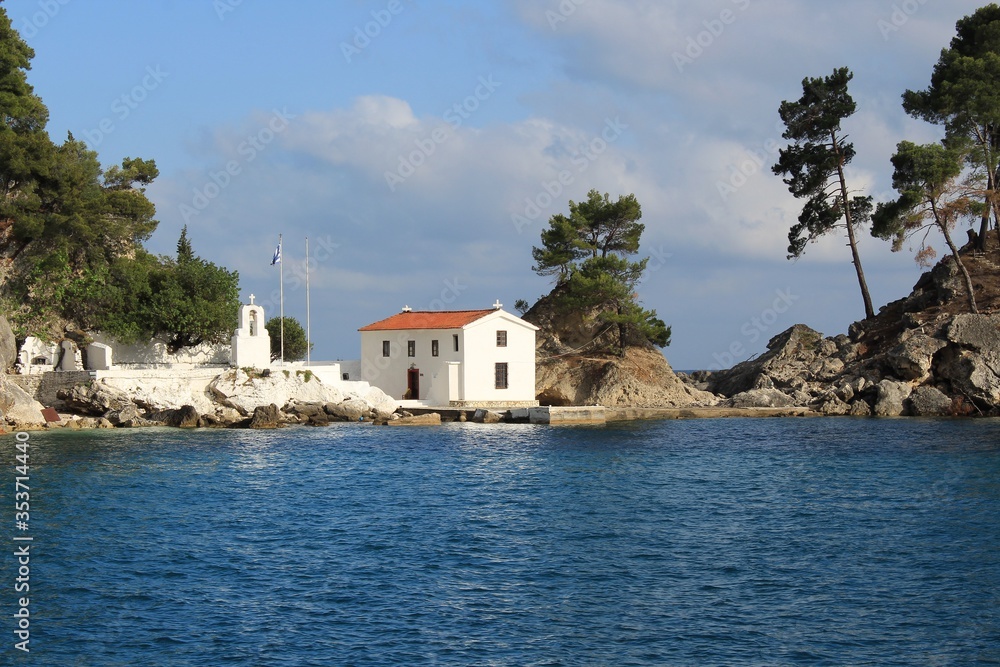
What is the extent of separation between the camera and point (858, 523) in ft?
78.6

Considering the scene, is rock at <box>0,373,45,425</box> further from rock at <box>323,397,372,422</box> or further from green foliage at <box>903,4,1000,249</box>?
green foliage at <box>903,4,1000,249</box>

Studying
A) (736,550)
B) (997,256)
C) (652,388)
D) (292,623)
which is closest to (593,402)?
(652,388)

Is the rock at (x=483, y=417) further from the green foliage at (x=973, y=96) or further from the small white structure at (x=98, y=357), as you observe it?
the green foliage at (x=973, y=96)

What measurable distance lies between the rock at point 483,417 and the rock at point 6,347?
892 inches

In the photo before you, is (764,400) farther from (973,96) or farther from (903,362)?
(973,96)

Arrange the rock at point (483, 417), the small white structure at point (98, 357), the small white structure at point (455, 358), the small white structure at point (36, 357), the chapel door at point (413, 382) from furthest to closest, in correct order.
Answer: the chapel door at point (413, 382)
the small white structure at point (455, 358)
the rock at point (483, 417)
the small white structure at point (98, 357)
the small white structure at point (36, 357)

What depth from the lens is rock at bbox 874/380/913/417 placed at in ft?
173

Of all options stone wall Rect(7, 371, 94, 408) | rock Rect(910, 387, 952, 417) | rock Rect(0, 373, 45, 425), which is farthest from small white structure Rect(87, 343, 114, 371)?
rock Rect(910, 387, 952, 417)

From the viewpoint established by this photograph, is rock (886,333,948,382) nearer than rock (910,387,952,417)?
No

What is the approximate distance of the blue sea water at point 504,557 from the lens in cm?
1481

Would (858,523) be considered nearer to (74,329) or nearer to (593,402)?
(593,402)

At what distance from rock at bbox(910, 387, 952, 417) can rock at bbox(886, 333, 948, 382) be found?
127 cm

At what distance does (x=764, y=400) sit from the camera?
56.4 m

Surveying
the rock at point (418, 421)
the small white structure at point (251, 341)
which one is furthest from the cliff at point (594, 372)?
the small white structure at point (251, 341)
